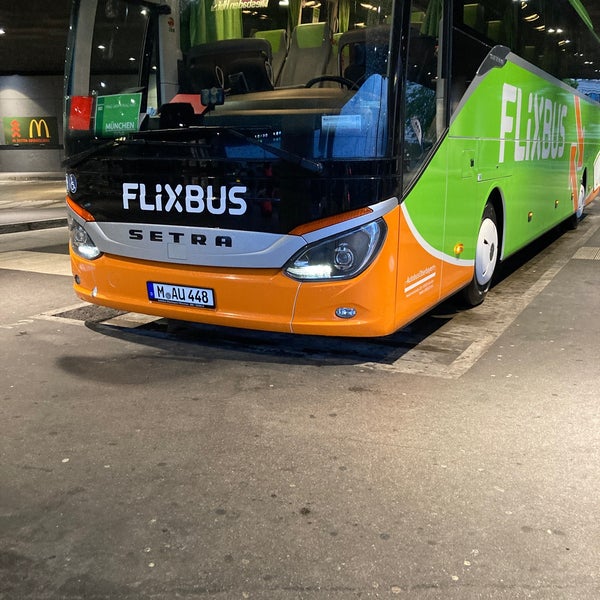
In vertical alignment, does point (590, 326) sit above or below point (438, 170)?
below

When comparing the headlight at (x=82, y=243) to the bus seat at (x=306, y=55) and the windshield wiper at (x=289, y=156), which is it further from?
the bus seat at (x=306, y=55)

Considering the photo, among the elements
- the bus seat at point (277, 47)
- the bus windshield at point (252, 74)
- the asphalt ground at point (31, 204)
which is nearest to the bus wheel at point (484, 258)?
the bus windshield at point (252, 74)

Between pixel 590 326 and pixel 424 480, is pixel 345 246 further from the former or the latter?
pixel 590 326

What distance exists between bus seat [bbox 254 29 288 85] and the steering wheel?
318 millimetres

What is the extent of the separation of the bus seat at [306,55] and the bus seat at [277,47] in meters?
0.04

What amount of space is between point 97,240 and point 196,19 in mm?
1781

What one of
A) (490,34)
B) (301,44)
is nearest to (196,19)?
(301,44)

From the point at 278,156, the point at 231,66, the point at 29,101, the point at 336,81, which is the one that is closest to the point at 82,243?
A: the point at 231,66

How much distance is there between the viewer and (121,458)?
3.48m

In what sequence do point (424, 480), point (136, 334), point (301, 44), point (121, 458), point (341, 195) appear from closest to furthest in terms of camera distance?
point (424, 480), point (121, 458), point (341, 195), point (301, 44), point (136, 334)

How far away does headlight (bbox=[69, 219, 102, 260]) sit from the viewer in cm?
521

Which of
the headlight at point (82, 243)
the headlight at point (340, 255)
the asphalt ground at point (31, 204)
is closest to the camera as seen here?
the headlight at point (340, 255)

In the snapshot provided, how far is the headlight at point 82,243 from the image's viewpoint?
17.1 feet

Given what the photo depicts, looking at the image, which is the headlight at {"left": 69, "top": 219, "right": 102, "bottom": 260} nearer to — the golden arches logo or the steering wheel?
the steering wheel
